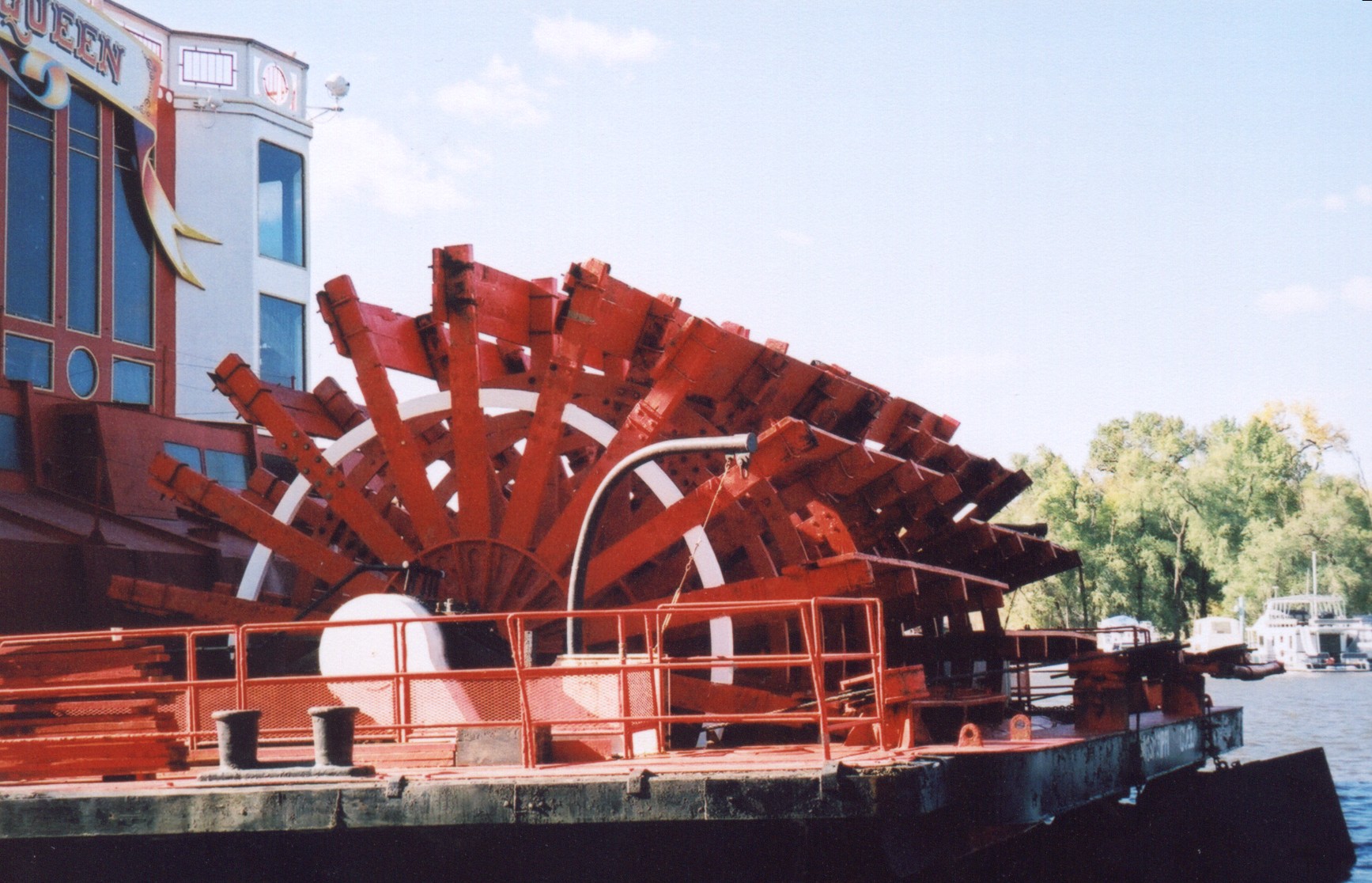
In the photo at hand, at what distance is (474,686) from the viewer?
782 cm

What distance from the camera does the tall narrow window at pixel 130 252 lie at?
50.0 feet

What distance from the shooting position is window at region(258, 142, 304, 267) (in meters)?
17.1

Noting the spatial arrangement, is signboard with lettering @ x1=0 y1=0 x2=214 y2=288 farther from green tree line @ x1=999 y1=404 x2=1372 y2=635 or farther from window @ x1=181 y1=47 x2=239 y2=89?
green tree line @ x1=999 y1=404 x2=1372 y2=635

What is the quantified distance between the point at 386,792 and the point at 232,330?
11.7m

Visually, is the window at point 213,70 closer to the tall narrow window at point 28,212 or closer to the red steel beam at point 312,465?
the tall narrow window at point 28,212

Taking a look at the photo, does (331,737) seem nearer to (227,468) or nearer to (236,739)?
(236,739)

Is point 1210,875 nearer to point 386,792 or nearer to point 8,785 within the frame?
point 386,792

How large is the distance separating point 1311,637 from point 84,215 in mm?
40366

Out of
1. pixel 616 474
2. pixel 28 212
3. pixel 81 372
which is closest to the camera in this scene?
pixel 616 474

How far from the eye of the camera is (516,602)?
9641 millimetres

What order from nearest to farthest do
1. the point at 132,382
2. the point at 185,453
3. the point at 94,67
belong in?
the point at 185,453 < the point at 94,67 < the point at 132,382

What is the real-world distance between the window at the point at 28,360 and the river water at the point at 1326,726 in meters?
11.9

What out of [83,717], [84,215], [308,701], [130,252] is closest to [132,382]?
[130,252]

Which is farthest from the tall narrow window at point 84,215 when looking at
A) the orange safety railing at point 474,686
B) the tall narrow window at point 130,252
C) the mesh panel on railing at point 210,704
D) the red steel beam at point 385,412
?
the mesh panel on railing at point 210,704
